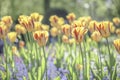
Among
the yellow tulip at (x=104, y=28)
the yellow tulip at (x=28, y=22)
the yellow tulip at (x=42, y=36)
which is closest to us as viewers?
the yellow tulip at (x=42, y=36)

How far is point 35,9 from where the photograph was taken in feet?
114

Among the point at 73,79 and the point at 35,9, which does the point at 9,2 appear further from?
the point at 73,79

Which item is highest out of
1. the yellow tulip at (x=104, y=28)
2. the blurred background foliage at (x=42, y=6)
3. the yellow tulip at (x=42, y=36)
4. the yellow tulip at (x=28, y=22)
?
the blurred background foliage at (x=42, y=6)

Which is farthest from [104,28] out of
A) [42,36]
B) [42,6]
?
[42,6]

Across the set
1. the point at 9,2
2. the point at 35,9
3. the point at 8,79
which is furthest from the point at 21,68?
the point at 35,9

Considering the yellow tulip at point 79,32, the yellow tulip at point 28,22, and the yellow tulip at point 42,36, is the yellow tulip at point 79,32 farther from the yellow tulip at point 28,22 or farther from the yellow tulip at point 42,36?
the yellow tulip at point 28,22

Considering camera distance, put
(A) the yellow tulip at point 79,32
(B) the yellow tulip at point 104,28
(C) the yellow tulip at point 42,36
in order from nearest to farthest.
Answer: (A) the yellow tulip at point 79,32 → (C) the yellow tulip at point 42,36 → (B) the yellow tulip at point 104,28

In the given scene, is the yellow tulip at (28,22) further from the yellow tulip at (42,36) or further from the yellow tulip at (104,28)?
the yellow tulip at (104,28)

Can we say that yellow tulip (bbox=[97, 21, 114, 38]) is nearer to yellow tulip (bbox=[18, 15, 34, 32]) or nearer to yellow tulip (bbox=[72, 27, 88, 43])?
yellow tulip (bbox=[72, 27, 88, 43])

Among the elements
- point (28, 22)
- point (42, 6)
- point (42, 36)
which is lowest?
point (42, 36)

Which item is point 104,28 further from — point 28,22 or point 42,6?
point 42,6

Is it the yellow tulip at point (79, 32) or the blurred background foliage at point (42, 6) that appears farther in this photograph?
the blurred background foliage at point (42, 6)

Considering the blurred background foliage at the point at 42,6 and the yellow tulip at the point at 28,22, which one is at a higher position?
the blurred background foliage at the point at 42,6

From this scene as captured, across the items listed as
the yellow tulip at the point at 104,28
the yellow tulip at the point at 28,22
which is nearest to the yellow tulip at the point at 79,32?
the yellow tulip at the point at 104,28
